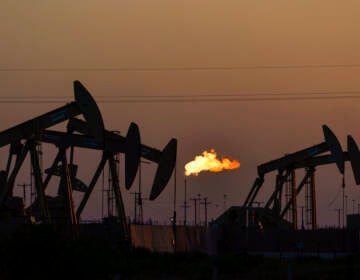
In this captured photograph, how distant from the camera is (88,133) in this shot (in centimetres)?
5819

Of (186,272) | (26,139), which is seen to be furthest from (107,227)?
(186,272)

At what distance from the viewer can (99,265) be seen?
114 feet

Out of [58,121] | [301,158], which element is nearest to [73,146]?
[58,121]

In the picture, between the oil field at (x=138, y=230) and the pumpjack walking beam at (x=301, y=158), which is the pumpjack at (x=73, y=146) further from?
the pumpjack walking beam at (x=301, y=158)

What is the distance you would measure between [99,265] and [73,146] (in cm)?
2458

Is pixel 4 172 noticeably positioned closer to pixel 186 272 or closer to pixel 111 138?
pixel 111 138

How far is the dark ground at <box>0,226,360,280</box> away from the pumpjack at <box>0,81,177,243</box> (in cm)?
803

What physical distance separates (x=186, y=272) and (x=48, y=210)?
14344mm

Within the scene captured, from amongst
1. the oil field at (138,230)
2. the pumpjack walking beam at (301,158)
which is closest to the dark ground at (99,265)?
the oil field at (138,230)

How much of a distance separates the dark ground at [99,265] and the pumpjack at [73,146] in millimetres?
8031

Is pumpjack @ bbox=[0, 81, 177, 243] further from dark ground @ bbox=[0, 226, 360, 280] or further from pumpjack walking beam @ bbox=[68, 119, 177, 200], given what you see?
dark ground @ bbox=[0, 226, 360, 280]

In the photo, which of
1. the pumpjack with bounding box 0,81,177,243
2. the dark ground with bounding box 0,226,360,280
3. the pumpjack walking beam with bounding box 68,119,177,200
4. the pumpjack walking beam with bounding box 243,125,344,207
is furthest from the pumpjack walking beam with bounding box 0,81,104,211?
the pumpjack walking beam with bounding box 243,125,344,207

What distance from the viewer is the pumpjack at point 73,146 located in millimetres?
55469

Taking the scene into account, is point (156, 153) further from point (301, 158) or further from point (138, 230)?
point (301, 158)
